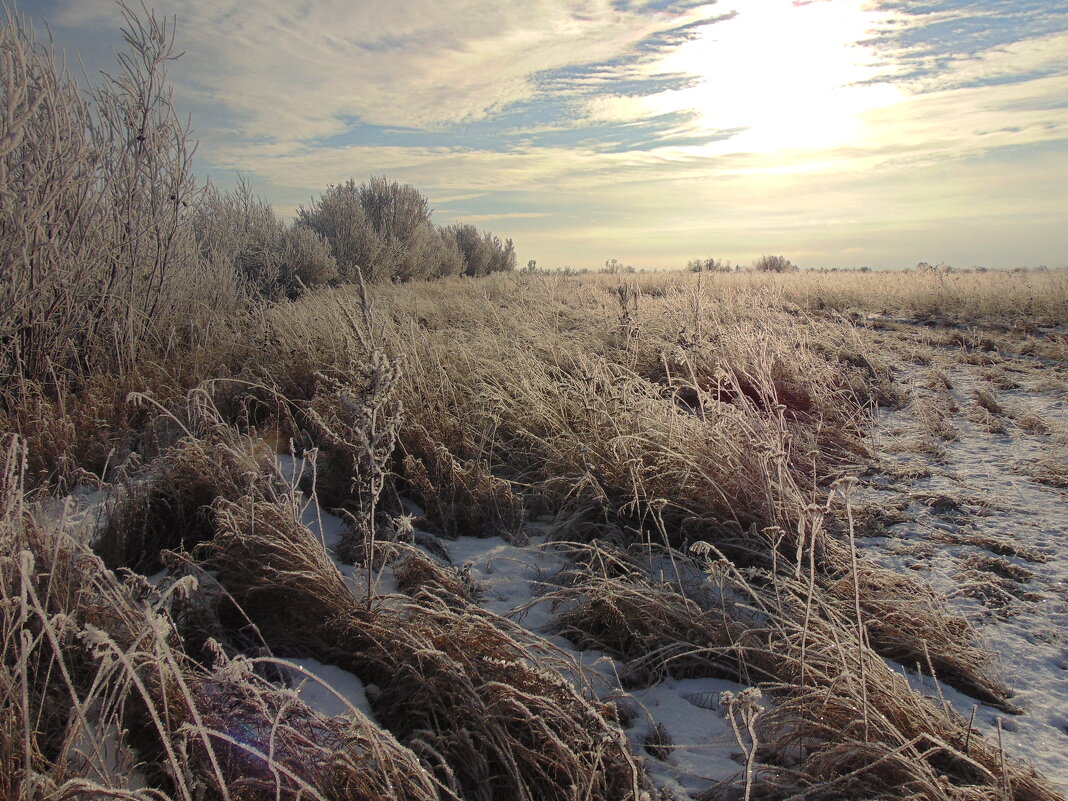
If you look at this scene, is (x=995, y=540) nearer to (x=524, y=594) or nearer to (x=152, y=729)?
(x=524, y=594)

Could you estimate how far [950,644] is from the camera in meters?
2.02

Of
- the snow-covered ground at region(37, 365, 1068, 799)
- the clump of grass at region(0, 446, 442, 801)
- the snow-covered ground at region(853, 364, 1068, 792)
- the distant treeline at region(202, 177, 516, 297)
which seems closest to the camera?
the clump of grass at region(0, 446, 442, 801)

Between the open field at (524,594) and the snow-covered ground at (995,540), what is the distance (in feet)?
0.05

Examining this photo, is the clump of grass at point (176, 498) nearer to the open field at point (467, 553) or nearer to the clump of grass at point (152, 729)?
the open field at point (467, 553)

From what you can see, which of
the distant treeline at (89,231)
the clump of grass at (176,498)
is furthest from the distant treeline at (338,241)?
the clump of grass at (176,498)

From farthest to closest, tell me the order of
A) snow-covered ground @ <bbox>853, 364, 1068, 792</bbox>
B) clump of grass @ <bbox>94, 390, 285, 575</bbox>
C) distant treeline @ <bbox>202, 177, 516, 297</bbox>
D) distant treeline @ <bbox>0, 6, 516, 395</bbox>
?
distant treeline @ <bbox>202, 177, 516, 297</bbox>
distant treeline @ <bbox>0, 6, 516, 395</bbox>
clump of grass @ <bbox>94, 390, 285, 575</bbox>
snow-covered ground @ <bbox>853, 364, 1068, 792</bbox>

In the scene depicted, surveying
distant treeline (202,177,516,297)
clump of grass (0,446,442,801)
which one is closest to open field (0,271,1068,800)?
clump of grass (0,446,442,801)

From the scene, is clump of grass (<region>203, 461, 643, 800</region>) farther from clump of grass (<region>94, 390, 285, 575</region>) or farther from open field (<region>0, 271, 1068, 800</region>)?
clump of grass (<region>94, 390, 285, 575</region>)

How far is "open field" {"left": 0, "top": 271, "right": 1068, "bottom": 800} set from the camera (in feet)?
4.80

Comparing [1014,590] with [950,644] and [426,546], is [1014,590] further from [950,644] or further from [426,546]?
[426,546]

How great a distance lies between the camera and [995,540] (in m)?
2.80

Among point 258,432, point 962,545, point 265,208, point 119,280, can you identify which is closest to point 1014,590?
point 962,545

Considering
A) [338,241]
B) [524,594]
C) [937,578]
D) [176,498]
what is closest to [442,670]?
[524,594]

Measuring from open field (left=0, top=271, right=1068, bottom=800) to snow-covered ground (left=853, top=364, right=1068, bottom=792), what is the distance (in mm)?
16
